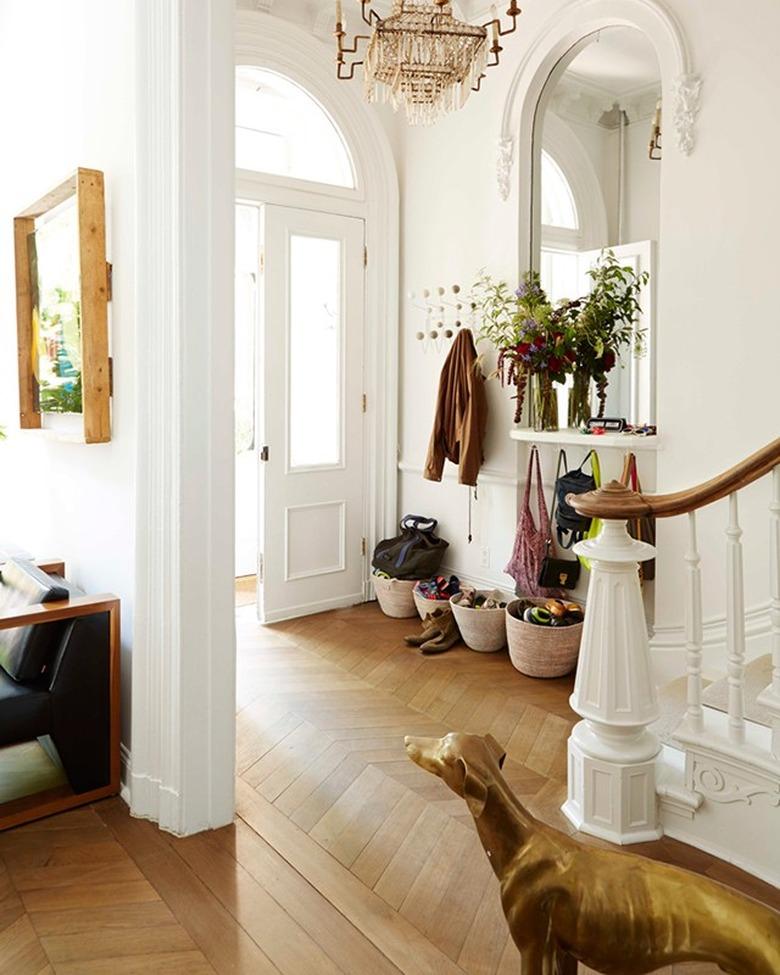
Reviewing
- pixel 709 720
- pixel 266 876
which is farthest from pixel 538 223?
pixel 266 876

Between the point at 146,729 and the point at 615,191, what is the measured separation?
3.08 m

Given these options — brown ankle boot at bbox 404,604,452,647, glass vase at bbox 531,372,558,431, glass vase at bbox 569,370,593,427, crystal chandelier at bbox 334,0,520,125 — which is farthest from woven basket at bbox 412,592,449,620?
crystal chandelier at bbox 334,0,520,125

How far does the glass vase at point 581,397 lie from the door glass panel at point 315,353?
4.94 ft

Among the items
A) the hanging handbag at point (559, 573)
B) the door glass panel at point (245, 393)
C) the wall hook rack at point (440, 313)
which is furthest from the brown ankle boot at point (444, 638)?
the door glass panel at point (245, 393)

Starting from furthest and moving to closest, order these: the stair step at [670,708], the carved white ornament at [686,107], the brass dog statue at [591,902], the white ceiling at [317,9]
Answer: the white ceiling at [317,9] < the carved white ornament at [686,107] < the stair step at [670,708] < the brass dog statue at [591,902]

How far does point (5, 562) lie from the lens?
298 centimetres

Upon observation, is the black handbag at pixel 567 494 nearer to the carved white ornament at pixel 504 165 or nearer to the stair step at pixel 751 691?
Result: the stair step at pixel 751 691

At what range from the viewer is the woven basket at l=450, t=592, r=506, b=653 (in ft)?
13.1

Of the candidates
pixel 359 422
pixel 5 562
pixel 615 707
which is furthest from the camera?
pixel 359 422

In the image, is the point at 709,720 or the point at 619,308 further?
the point at 619,308

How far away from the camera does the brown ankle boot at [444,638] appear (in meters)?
4.02

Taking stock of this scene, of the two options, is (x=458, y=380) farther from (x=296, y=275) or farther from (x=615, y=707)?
(x=615, y=707)

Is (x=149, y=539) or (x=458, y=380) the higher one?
(x=458, y=380)

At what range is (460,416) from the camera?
4.28 metres
